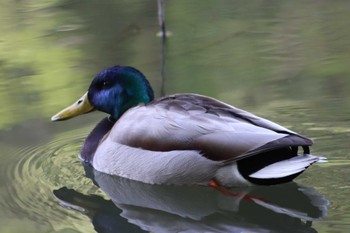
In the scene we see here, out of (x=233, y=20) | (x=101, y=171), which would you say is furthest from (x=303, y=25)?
(x=101, y=171)

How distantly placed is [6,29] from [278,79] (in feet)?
13.4

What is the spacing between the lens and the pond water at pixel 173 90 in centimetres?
538

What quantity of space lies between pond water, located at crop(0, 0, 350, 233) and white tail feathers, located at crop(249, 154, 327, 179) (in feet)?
0.67

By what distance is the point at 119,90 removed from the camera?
6363mm

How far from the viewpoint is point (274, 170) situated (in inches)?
210

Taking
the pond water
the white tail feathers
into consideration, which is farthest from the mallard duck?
the pond water

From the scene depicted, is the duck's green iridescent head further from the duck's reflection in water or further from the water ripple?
the duck's reflection in water

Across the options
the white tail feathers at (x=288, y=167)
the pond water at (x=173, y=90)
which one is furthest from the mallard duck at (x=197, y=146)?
the pond water at (x=173, y=90)

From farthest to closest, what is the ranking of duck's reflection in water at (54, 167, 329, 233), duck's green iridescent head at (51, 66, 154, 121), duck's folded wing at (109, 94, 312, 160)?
duck's green iridescent head at (51, 66, 154, 121) < duck's folded wing at (109, 94, 312, 160) < duck's reflection in water at (54, 167, 329, 233)

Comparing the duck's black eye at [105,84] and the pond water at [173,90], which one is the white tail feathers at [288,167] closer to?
the pond water at [173,90]

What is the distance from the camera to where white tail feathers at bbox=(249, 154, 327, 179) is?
17.3 feet

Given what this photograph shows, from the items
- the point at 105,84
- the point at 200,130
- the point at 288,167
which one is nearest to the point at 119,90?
the point at 105,84

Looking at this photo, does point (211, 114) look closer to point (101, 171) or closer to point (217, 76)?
point (101, 171)

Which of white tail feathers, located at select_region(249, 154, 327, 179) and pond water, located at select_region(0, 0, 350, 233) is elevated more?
white tail feathers, located at select_region(249, 154, 327, 179)
